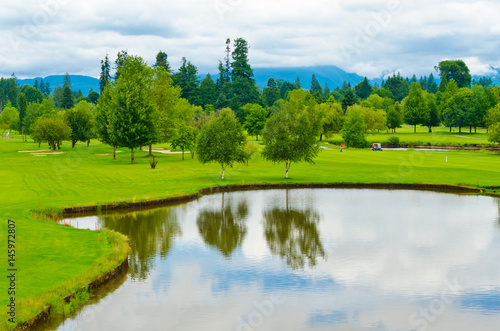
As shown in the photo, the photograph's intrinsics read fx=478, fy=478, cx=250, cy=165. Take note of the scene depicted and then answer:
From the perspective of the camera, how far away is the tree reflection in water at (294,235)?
34.7 m

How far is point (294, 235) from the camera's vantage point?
41.1 meters


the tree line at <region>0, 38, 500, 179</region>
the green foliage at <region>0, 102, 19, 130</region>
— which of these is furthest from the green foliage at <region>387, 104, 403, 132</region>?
the green foliage at <region>0, 102, 19, 130</region>

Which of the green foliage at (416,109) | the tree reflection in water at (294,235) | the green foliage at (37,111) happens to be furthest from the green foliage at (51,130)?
the green foliage at (416,109)

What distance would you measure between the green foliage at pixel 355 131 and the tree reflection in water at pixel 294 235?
82.2 m

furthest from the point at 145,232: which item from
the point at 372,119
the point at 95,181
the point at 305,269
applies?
the point at 372,119

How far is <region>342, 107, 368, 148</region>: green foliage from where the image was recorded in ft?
427

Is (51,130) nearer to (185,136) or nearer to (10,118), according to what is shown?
(185,136)

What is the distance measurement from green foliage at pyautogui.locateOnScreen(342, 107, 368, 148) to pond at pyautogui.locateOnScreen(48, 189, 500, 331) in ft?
258

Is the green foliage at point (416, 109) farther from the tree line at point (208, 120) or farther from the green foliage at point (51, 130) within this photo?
the green foliage at point (51, 130)

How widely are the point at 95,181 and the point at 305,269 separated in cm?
4100

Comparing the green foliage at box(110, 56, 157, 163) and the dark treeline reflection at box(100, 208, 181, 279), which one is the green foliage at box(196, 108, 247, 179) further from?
the green foliage at box(110, 56, 157, 163)

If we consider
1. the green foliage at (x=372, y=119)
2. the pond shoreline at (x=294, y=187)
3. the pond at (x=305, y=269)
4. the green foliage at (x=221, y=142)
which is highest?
the green foliage at (x=372, y=119)

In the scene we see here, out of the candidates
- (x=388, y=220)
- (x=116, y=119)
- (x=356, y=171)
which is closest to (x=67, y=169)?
(x=116, y=119)

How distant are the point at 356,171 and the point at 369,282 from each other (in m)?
47.6
